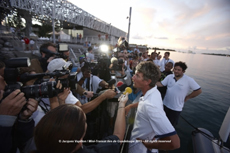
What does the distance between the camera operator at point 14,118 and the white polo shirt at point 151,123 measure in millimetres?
1302

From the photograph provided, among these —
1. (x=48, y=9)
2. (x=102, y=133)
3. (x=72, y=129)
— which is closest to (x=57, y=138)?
(x=72, y=129)

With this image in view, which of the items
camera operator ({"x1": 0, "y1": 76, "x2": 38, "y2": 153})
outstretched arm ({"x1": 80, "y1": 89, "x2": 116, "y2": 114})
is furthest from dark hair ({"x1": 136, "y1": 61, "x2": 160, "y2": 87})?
camera operator ({"x1": 0, "y1": 76, "x2": 38, "y2": 153})

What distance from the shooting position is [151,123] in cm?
131

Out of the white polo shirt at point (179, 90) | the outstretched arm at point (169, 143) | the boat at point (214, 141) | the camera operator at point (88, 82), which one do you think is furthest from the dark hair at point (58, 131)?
the boat at point (214, 141)

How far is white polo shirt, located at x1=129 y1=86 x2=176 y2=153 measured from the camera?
1239 mm

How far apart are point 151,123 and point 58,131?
105 cm

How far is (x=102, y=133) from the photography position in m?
2.25

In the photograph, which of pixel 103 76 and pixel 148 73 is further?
pixel 103 76

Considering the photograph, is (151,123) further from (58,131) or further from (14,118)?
(14,118)

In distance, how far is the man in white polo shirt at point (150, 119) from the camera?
124cm

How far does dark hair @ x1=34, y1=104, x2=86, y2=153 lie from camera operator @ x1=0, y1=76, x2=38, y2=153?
0.44 metres

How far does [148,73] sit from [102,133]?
5.30 ft

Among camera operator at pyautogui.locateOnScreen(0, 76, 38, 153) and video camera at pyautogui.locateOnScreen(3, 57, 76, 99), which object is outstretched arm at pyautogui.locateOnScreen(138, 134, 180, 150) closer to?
video camera at pyautogui.locateOnScreen(3, 57, 76, 99)

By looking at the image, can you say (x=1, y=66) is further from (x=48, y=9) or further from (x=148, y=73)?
(x=48, y=9)
